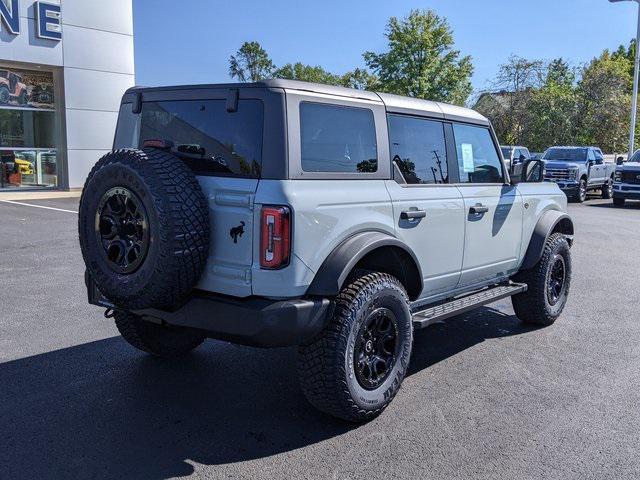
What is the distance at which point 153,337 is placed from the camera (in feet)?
15.3

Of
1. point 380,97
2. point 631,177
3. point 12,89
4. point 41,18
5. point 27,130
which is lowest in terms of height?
point 631,177

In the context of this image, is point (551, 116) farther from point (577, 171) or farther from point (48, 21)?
point (48, 21)

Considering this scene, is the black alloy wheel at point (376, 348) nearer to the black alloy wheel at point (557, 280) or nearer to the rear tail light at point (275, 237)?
the rear tail light at point (275, 237)

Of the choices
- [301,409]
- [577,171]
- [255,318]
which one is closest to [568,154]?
[577,171]

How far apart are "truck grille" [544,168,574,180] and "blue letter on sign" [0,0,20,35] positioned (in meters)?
17.1

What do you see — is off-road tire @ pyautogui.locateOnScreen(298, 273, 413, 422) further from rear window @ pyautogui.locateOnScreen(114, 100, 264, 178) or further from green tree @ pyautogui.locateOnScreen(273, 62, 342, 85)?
green tree @ pyautogui.locateOnScreen(273, 62, 342, 85)

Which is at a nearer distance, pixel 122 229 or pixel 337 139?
pixel 122 229

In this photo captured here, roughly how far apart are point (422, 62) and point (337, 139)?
3409 centimetres

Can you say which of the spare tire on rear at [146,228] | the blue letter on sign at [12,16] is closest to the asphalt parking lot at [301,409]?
the spare tire on rear at [146,228]

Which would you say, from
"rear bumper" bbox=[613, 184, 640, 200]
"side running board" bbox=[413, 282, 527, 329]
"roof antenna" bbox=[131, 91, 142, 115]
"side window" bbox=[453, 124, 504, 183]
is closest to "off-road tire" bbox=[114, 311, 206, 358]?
"roof antenna" bbox=[131, 91, 142, 115]

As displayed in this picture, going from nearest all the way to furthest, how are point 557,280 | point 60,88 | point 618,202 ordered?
point 557,280
point 60,88
point 618,202

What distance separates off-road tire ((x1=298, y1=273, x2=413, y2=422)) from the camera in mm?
3549

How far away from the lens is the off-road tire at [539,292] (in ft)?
18.9

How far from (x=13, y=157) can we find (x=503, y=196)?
1756 cm
